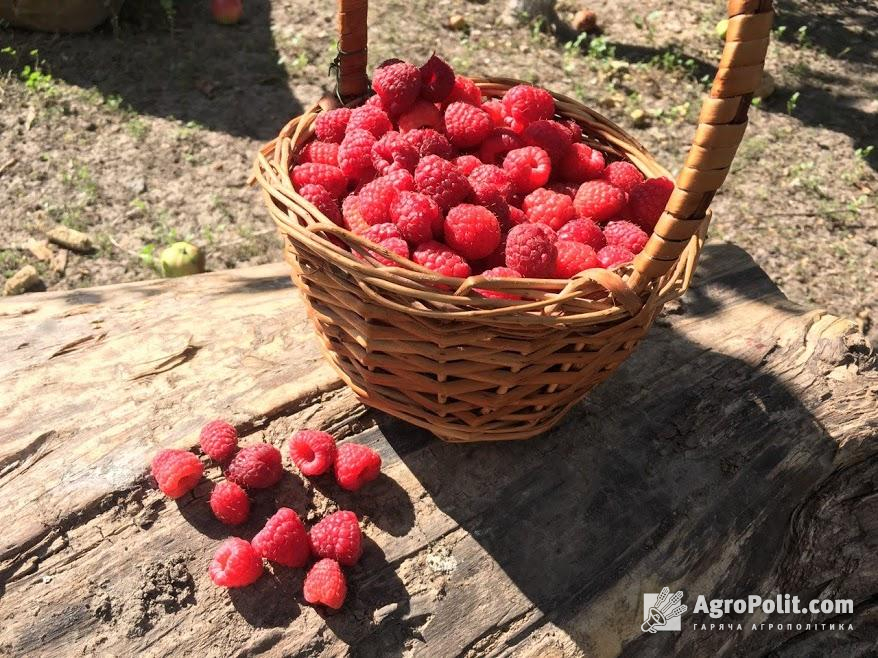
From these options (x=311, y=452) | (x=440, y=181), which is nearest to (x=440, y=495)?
(x=311, y=452)

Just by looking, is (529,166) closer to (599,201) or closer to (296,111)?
(599,201)

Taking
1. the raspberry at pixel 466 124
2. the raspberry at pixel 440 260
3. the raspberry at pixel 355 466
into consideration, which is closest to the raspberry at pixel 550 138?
the raspberry at pixel 466 124

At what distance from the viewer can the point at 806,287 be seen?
3.66 metres

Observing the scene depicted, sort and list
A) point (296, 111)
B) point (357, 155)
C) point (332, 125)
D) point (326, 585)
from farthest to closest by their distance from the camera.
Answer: point (296, 111)
point (332, 125)
point (357, 155)
point (326, 585)

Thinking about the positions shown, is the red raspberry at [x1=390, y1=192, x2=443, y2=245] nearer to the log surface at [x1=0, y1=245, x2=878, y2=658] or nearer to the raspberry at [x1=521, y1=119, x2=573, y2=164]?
the raspberry at [x1=521, y1=119, x2=573, y2=164]

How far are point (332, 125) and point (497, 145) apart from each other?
1.42 ft

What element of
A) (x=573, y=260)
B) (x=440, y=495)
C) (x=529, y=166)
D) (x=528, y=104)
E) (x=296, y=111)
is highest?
(x=528, y=104)

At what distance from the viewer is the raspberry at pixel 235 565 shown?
1.53 m

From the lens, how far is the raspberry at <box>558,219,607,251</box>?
1.67m

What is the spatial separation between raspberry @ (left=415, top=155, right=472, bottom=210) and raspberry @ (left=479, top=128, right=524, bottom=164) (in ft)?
0.93

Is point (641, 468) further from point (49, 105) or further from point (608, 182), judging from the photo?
point (49, 105)

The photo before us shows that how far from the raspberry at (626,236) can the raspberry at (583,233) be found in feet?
0.08

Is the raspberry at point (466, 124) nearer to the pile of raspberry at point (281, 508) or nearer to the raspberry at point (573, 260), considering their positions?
the raspberry at point (573, 260)

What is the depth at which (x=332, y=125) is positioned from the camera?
186 cm
